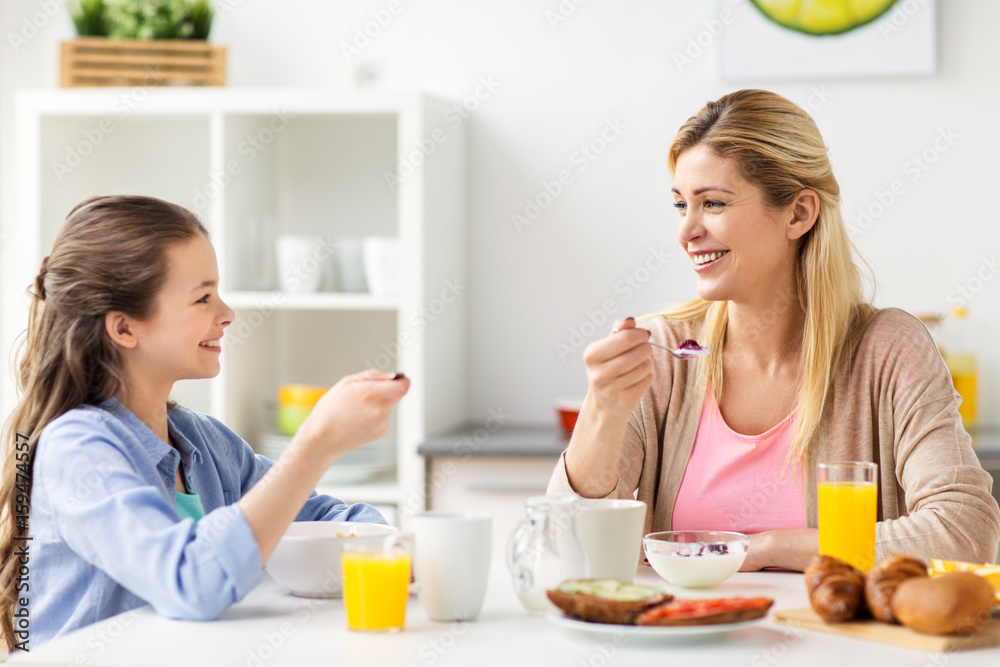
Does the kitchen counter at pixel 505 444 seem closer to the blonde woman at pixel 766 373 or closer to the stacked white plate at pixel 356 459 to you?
the stacked white plate at pixel 356 459

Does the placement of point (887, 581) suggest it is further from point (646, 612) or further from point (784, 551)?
point (784, 551)

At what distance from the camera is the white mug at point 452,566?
3.45ft

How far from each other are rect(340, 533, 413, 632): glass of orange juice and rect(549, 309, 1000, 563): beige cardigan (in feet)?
1.74

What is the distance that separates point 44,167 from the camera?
289cm

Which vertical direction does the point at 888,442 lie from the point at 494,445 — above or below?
above

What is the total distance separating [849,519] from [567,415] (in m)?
1.57

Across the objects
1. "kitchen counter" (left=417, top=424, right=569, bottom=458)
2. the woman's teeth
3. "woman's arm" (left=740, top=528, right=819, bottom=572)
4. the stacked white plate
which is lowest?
the stacked white plate

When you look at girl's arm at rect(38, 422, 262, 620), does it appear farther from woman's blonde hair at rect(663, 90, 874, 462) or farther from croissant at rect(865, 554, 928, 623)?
woman's blonde hair at rect(663, 90, 874, 462)

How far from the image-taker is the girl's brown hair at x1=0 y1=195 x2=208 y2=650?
1.30m

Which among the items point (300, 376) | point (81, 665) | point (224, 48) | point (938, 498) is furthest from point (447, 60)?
point (81, 665)

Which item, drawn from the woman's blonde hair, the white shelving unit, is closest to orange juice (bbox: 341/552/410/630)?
the woman's blonde hair

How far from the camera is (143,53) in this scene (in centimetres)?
286

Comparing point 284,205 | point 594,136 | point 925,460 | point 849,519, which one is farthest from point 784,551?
point 284,205

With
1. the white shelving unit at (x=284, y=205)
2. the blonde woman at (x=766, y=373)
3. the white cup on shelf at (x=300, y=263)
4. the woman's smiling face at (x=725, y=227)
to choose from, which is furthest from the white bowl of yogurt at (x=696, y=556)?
the white cup on shelf at (x=300, y=263)
